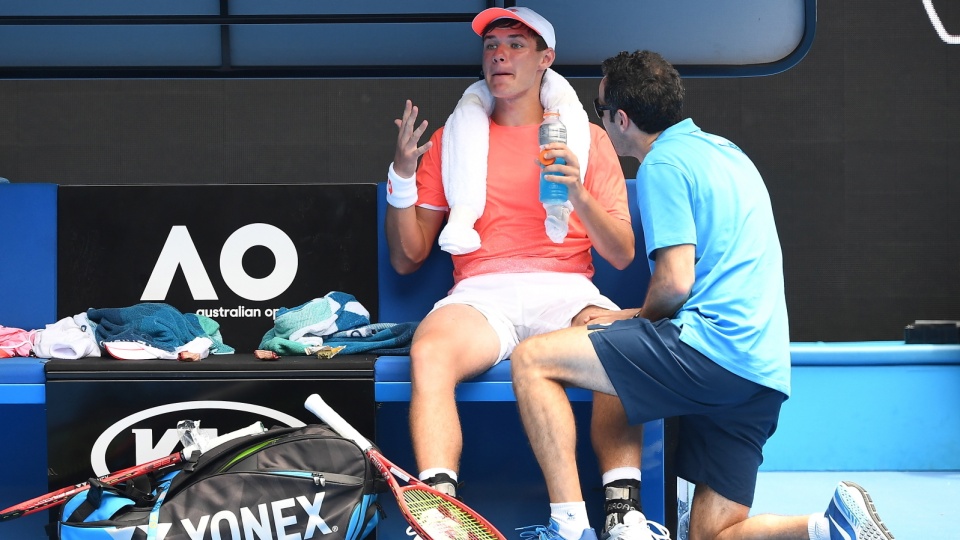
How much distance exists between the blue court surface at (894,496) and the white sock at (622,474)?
144 cm

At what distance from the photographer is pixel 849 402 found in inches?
222

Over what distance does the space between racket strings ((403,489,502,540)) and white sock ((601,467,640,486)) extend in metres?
0.37

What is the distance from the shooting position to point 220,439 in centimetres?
289

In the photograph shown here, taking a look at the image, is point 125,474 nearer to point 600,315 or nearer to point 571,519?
point 571,519

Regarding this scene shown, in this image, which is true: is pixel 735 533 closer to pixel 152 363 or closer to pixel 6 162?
pixel 152 363

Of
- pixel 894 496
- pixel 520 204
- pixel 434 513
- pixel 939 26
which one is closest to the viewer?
pixel 434 513

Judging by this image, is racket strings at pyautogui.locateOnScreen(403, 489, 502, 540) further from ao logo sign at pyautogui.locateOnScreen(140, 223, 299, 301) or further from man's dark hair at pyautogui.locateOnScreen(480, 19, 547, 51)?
man's dark hair at pyautogui.locateOnScreen(480, 19, 547, 51)

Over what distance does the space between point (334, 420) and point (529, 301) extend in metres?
0.69

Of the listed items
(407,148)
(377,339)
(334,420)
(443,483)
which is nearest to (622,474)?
(443,483)

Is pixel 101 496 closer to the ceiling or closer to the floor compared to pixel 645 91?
closer to the floor

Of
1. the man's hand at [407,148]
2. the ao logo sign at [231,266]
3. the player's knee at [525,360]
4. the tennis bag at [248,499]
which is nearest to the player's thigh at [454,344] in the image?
the player's knee at [525,360]

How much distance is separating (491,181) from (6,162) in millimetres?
3812

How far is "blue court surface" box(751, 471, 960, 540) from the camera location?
4.18 meters

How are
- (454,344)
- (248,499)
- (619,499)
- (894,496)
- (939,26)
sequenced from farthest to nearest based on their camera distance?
1. (939,26)
2. (894,496)
3. (454,344)
4. (619,499)
5. (248,499)
